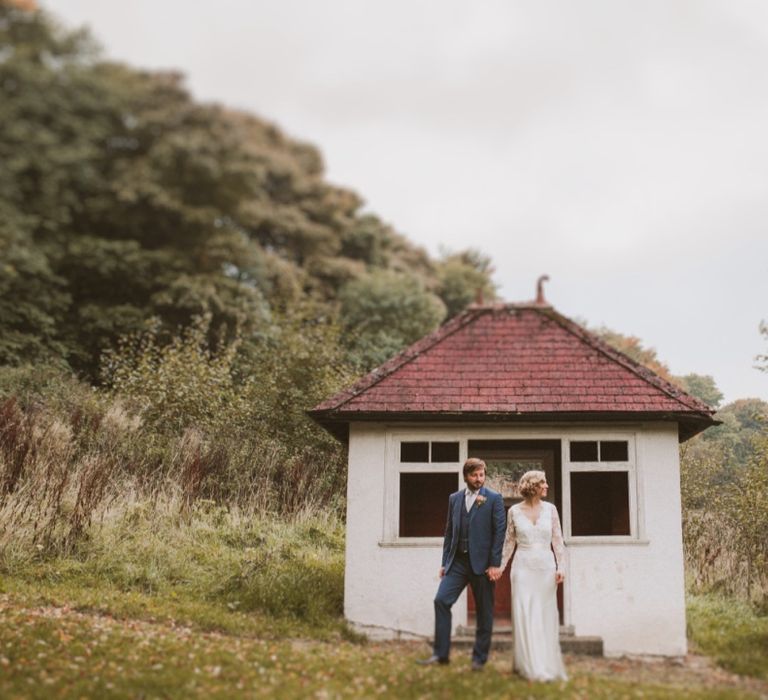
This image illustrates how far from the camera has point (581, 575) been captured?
32.8ft

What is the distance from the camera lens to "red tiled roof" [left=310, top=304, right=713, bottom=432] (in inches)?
406

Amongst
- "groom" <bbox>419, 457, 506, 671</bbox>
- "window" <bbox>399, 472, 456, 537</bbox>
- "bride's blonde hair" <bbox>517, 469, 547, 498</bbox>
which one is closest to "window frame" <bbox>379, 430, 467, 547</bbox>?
"window" <bbox>399, 472, 456, 537</bbox>

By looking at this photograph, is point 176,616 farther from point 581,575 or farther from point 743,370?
point 743,370

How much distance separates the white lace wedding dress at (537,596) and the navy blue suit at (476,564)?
0.21m

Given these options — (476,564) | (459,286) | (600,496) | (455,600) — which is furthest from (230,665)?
(459,286)

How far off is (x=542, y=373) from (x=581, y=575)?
8.70ft

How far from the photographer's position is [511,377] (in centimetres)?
1089

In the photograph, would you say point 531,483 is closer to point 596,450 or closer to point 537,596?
point 537,596

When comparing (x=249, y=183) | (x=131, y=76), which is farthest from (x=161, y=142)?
(x=249, y=183)

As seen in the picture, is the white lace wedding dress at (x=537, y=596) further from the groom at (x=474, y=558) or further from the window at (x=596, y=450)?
the window at (x=596, y=450)

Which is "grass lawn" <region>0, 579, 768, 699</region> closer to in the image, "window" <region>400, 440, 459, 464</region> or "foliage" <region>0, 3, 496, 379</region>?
"window" <region>400, 440, 459, 464</region>

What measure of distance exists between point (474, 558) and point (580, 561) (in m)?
2.43

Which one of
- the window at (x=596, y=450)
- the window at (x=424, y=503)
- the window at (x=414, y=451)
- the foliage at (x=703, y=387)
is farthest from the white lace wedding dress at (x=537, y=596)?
the foliage at (x=703, y=387)

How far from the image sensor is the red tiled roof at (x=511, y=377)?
10305 mm
